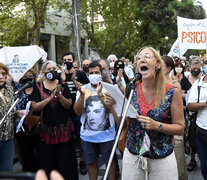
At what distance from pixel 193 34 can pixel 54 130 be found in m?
5.80

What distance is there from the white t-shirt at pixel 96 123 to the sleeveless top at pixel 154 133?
106 centimetres

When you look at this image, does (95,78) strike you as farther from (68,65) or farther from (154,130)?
(154,130)

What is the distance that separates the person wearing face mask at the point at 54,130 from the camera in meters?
3.38

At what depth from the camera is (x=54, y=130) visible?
338 cm

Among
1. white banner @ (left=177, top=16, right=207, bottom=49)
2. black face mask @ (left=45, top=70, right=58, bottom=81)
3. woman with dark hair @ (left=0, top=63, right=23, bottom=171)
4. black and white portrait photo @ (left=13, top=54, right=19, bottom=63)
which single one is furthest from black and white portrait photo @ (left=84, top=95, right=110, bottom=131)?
white banner @ (left=177, top=16, right=207, bottom=49)

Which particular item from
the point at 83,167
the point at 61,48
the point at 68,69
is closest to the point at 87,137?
the point at 83,167

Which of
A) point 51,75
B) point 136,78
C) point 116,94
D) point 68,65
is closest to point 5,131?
point 51,75

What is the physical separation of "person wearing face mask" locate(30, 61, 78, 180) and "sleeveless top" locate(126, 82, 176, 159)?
1.41m

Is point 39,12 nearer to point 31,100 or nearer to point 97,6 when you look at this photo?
point 97,6

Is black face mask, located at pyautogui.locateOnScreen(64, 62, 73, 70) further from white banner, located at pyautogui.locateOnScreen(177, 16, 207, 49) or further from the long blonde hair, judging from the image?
white banner, located at pyautogui.locateOnScreen(177, 16, 207, 49)

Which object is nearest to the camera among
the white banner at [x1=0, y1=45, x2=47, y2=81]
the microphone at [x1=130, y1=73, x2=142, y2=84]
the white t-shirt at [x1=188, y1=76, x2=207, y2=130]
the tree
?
the microphone at [x1=130, y1=73, x2=142, y2=84]

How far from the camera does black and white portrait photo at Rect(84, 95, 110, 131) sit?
3.32 meters

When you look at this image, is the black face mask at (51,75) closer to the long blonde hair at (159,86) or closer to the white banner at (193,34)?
the long blonde hair at (159,86)

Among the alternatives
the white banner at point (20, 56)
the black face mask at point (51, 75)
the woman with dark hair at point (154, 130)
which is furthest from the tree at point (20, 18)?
the woman with dark hair at point (154, 130)
